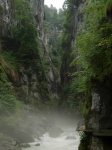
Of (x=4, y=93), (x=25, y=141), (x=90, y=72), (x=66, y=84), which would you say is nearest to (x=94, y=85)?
(x=90, y=72)

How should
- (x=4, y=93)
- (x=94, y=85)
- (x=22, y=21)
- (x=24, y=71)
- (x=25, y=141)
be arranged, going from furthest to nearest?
(x=22, y=21), (x=24, y=71), (x=4, y=93), (x=25, y=141), (x=94, y=85)

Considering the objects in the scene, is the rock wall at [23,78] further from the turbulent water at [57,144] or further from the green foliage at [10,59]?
the turbulent water at [57,144]

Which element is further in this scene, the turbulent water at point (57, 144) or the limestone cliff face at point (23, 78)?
the limestone cliff face at point (23, 78)

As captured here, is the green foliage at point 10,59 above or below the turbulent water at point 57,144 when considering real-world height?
above

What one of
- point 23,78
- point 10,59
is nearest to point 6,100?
point 23,78

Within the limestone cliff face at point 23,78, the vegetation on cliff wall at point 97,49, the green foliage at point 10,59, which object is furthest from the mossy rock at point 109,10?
the green foliage at point 10,59

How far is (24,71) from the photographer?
4456 centimetres

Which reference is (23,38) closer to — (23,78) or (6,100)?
(23,78)

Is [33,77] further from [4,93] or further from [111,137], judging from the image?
[111,137]

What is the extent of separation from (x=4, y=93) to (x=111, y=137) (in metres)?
22.0

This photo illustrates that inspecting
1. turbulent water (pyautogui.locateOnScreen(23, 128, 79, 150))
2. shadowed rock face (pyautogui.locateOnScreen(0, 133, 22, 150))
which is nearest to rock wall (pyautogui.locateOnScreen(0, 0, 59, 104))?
turbulent water (pyautogui.locateOnScreen(23, 128, 79, 150))

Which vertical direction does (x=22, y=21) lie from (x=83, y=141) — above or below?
above

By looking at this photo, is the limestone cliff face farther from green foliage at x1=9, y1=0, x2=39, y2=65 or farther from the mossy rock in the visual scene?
the mossy rock

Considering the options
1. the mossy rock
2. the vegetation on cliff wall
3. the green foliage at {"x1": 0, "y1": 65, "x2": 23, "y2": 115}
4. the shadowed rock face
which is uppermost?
the green foliage at {"x1": 0, "y1": 65, "x2": 23, "y2": 115}
